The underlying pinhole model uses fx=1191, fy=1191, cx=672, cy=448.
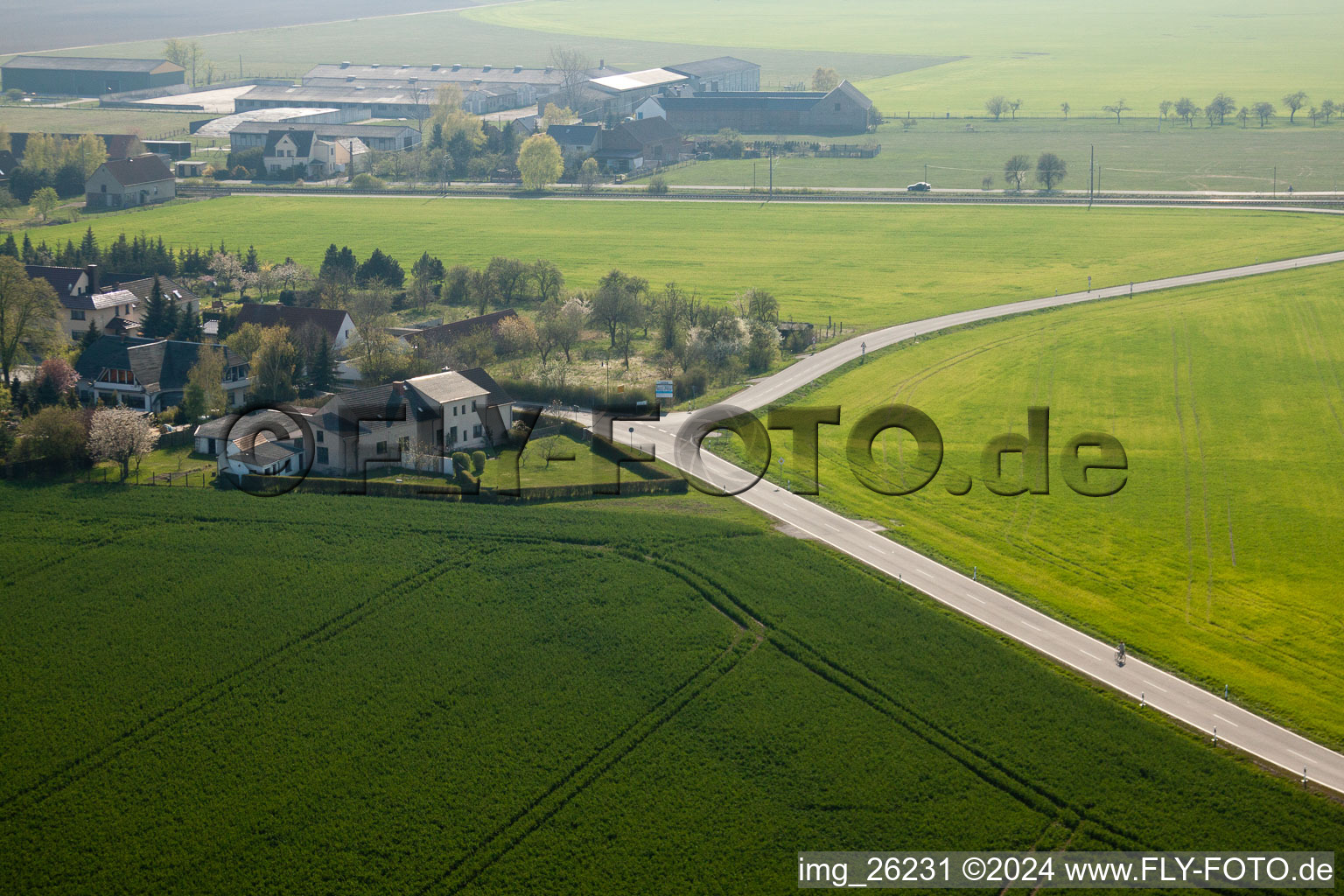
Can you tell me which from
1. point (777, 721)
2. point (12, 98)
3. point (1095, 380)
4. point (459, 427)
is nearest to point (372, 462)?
point (459, 427)

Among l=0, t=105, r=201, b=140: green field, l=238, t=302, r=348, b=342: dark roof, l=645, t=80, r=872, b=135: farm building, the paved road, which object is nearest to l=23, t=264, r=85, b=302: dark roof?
l=238, t=302, r=348, b=342: dark roof

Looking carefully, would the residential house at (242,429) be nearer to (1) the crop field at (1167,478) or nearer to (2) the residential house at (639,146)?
(1) the crop field at (1167,478)

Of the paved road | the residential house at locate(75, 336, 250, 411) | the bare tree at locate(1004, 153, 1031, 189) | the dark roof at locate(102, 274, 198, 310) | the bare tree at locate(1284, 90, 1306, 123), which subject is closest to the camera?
the paved road

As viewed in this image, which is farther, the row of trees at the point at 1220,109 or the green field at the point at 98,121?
the row of trees at the point at 1220,109

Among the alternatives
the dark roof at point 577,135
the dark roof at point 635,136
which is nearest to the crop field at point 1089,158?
the dark roof at point 635,136

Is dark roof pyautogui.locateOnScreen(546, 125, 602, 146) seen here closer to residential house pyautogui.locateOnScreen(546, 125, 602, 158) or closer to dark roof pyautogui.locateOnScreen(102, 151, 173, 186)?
residential house pyautogui.locateOnScreen(546, 125, 602, 158)

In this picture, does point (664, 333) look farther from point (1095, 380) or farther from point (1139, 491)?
point (1139, 491)
